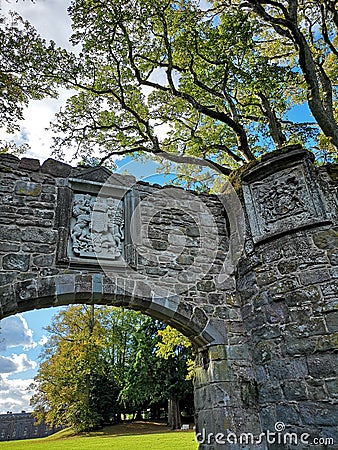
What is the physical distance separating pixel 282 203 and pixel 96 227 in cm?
246

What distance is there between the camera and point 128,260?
455 cm

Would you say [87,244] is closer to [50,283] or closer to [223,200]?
[50,283]

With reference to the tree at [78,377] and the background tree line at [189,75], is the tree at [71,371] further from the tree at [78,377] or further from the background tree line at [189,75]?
the background tree line at [189,75]

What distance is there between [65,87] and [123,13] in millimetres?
2110

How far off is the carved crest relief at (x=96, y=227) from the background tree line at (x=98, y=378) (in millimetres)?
11781

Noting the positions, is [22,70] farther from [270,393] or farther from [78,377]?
[78,377]

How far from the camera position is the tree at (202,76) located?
7.12m

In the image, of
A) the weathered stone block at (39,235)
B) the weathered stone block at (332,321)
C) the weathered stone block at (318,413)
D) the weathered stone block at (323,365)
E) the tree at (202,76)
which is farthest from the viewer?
the tree at (202,76)

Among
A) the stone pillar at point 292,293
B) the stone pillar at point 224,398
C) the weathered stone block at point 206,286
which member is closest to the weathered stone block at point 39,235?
the weathered stone block at point 206,286

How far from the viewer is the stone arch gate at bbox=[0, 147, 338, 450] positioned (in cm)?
402

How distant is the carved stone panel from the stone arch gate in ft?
0.05

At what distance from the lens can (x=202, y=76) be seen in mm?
8141

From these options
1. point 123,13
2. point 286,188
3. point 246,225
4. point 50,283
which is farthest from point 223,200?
point 123,13

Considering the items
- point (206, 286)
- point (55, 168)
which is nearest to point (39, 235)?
point (55, 168)
